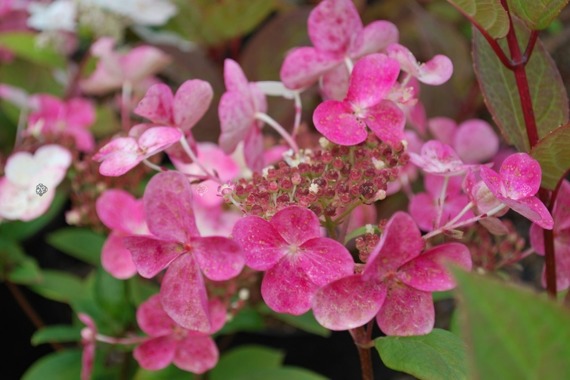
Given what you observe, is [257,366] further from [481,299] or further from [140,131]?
[481,299]

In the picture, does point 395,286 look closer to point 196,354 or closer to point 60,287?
point 196,354

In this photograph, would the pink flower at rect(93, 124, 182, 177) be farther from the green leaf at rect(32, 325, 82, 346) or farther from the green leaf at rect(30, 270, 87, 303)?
the green leaf at rect(30, 270, 87, 303)

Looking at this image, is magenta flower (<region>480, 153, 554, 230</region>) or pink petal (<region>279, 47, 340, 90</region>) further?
pink petal (<region>279, 47, 340, 90</region>)

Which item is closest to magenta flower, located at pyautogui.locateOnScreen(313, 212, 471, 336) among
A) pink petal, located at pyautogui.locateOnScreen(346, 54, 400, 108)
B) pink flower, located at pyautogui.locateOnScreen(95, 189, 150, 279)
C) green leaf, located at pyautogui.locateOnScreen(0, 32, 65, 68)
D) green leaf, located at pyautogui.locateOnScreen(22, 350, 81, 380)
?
pink petal, located at pyautogui.locateOnScreen(346, 54, 400, 108)

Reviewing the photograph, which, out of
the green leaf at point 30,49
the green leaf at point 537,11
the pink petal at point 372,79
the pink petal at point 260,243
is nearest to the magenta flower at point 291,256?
the pink petal at point 260,243

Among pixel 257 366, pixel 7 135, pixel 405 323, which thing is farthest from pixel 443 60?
pixel 7 135

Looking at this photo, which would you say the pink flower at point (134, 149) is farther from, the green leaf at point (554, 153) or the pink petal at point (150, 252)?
the green leaf at point (554, 153)

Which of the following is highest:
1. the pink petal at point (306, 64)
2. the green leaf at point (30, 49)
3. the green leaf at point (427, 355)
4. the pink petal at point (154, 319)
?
the pink petal at point (306, 64)
